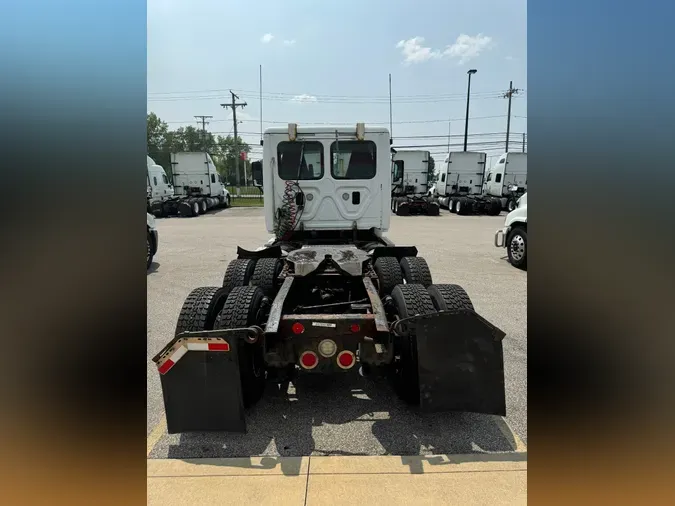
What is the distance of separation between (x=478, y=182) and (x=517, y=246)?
17.4m

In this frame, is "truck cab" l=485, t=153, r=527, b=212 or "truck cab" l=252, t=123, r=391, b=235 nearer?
"truck cab" l=252, t=123, r=391, b=235

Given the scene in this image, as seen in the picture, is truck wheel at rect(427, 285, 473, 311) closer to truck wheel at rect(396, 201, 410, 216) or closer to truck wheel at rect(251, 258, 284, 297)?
truck wheel at rect(251, 258, 284, 297)

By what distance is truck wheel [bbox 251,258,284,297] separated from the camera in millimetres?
4387

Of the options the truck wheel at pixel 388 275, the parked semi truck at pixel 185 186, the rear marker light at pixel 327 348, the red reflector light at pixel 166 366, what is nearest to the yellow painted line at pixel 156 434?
the red reflector light at pixel 166 366

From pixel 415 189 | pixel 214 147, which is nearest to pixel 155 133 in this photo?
pixel 415 189

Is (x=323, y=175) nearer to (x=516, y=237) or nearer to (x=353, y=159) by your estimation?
(x=353, y=159)

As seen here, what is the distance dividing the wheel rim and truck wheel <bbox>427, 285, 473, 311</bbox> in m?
6.76

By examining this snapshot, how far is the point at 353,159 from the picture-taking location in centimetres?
590

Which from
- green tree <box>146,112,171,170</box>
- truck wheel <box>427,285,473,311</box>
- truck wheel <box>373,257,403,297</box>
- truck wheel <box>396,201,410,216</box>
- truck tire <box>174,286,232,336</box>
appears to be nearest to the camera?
truck tire <box>174,286,232,336</box>

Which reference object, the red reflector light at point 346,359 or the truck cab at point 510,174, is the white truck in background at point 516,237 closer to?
the red reflector light at point 346,359

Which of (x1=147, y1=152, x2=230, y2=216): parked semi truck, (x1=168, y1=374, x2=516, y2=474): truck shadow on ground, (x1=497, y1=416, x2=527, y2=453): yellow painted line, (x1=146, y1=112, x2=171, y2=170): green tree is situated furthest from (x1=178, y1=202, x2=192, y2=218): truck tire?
(x1=497, y1=416, x2=527, y2=453): yellow painted line
